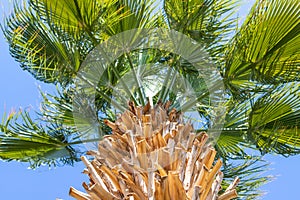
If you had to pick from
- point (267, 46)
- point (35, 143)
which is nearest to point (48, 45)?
point (35, 143)

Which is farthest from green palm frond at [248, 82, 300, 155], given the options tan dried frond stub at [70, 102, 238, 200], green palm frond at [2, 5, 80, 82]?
green palm frond at [2, 5, 80, 82]

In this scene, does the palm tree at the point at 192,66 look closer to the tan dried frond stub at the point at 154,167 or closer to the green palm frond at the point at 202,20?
the green palm frond at the point at 202,20

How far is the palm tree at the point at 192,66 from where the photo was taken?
3.43 m

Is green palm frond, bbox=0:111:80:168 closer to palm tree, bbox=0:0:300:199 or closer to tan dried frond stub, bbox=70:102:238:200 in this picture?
palm tree, bbox=0:0:300:199

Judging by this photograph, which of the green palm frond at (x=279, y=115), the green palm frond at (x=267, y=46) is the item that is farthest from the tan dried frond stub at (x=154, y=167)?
the green palm frond at (x=267, y=46)

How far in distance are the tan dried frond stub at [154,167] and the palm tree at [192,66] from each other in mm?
791

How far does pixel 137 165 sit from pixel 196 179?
36cm

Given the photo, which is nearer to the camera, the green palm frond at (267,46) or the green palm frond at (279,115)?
the green palm frond at (267,46)

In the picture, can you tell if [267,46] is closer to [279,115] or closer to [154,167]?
[279,115]

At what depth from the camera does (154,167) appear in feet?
8.00

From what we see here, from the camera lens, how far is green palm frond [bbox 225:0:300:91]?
3.34 meters

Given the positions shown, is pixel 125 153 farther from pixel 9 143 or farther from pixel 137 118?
pixel 9 143

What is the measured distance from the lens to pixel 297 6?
3273 millimetres

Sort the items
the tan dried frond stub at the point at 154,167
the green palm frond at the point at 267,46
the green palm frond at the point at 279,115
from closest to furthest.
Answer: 1. the tan dried frond stub at the point at 154,167
2. the green palm frond at the point at 267,46
3. the green palm frond at the point at 279,115
